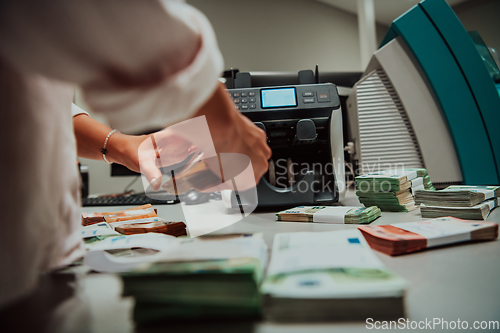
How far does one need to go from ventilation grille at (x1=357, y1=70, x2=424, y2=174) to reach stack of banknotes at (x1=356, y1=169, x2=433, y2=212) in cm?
32

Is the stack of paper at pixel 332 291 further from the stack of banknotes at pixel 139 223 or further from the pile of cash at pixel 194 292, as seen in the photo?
the stack of banknotes at pixel 139 223

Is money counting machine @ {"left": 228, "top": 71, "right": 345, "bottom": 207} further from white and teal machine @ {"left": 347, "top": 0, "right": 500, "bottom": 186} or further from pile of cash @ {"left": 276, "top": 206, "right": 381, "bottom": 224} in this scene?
white and teal machine @ {"left": 347, "top": 0, "right": 500, "bottom": 186}

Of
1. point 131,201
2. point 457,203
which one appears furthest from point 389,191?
point 131,201

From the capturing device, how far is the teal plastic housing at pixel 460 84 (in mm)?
1014

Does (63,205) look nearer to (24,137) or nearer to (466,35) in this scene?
(24,137)

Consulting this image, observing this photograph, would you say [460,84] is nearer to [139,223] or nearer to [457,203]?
[457,203]

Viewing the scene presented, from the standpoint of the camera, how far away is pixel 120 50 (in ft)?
0.69

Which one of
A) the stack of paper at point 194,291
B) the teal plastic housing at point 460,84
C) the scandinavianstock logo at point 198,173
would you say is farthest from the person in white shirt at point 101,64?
the teal plastic housing at point 460,84

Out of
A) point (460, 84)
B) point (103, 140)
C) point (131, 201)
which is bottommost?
point (131, 201)

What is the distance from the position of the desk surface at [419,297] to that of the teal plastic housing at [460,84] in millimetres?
770

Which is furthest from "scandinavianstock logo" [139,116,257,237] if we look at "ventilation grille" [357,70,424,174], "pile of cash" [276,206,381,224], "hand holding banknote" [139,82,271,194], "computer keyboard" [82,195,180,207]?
"ventilation grille" [357,70,424,174]

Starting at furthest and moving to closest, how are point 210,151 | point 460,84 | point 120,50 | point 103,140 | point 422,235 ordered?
point 460,84 → point 103,140 → point 210,151 → point 422,235 → point 120,50

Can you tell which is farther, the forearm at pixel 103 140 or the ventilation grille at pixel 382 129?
the ventilation grille at pixel 382 129

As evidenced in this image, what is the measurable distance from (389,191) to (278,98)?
Answer: 40 cm
